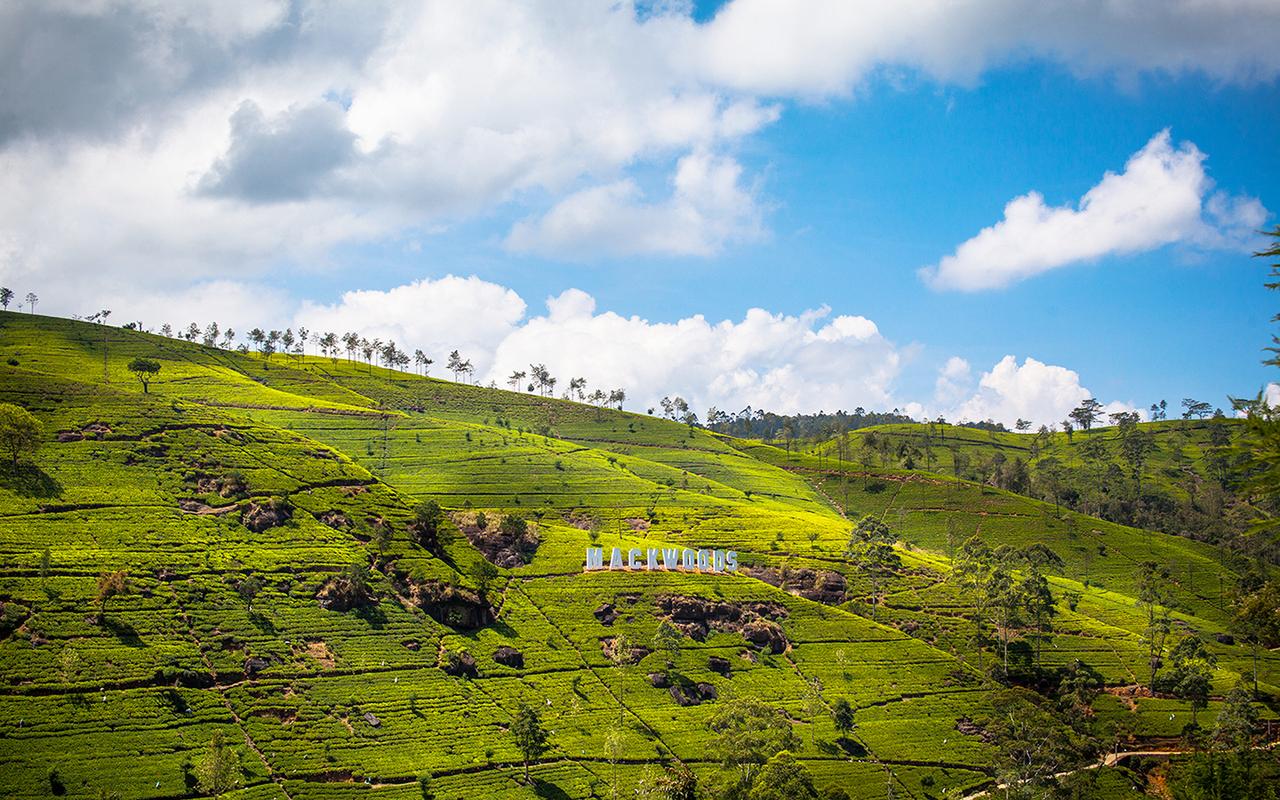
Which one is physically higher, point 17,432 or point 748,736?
point 17,432

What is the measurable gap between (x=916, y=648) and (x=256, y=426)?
Answer: 11878cm

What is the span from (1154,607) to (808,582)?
65.4m

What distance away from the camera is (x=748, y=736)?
9119 cm

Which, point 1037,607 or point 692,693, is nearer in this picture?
point 692,693

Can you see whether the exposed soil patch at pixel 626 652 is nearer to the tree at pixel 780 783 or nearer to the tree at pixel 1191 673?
the tree at pixel 780 783

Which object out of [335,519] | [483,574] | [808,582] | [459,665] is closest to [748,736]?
[459,665]

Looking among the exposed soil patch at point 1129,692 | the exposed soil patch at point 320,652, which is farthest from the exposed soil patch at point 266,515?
the exposed soil patch at point 1129,692

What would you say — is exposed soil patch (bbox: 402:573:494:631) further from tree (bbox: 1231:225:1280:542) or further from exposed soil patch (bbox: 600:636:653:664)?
tree (bbox: 1231:225:1280:542)

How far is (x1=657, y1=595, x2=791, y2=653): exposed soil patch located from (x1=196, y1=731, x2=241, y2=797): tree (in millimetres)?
60654

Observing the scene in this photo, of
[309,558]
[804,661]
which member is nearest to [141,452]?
[309,558]

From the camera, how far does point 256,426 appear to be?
158750mm

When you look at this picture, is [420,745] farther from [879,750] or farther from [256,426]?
[256,426]

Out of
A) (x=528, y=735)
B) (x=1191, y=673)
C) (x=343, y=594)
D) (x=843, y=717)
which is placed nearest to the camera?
(x=528, y=735)

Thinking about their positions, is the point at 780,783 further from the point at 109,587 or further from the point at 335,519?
the point at 335,519
